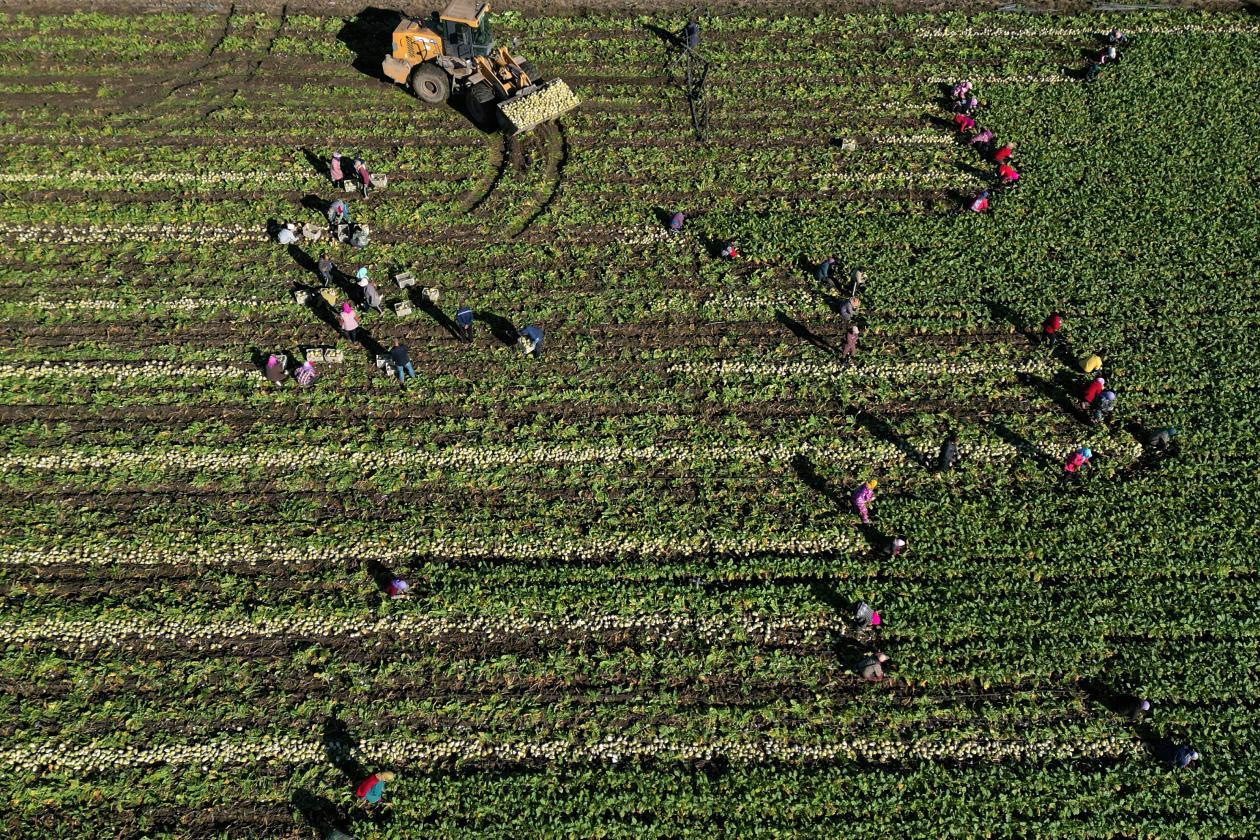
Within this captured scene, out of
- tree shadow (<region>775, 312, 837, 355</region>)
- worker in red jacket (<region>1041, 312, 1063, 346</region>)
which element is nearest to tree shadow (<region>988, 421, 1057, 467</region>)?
worker in red jacket (<region>1041, 312, 1063, 346</region>)

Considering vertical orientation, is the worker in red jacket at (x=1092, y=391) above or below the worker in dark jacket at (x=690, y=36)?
below

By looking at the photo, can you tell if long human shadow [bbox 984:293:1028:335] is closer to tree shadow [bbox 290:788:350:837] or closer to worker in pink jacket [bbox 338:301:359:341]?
worker in pink jacket [bbox 338:301:359:341]

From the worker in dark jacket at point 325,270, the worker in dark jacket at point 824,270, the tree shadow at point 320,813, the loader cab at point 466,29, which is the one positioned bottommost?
the tree shadow at point 320,813

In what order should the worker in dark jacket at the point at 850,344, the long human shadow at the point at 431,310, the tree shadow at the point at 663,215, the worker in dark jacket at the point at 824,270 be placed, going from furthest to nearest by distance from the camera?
1. the tree shadow at the point at 663,215
2. the worker in dark jacket at the point at 824,270
3. the long human shadow at the point at 431,310
4. the worker in dark jacket at the point at 850,344

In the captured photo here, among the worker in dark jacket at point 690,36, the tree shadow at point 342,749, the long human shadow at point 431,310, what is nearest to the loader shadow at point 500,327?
the long human shadow at point 431,310

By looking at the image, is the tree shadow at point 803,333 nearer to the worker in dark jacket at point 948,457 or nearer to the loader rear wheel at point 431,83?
the worker in dark jacket at point 948,457

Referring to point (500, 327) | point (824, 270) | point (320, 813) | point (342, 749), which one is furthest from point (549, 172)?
point (320, 813)

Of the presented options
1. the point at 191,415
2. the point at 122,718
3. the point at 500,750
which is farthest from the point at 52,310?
the point at 500,750
